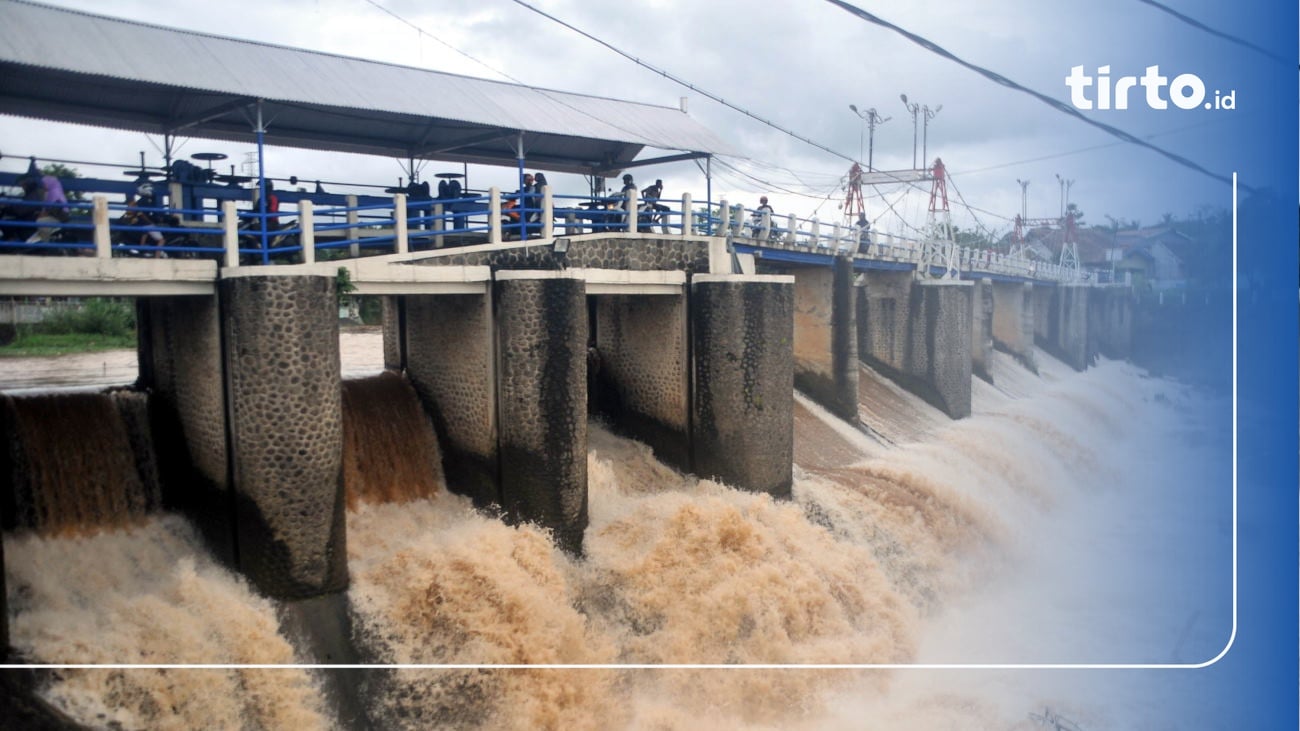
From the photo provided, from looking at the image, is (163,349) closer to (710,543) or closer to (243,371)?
(243,371)

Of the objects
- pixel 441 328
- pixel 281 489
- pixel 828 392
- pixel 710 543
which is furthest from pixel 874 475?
pixel 281 489

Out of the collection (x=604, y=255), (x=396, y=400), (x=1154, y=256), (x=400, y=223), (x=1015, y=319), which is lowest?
(x=396, y=400)

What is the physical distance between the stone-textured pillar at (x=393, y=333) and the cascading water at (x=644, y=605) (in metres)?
1.33

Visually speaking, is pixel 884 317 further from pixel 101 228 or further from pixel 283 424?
pixel 101 228

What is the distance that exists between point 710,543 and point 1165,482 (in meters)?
6.88

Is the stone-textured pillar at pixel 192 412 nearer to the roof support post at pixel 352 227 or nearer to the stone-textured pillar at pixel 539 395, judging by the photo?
the roof support post at pixel 352 227

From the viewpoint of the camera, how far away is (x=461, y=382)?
11.4 m

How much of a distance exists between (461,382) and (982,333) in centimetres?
1854

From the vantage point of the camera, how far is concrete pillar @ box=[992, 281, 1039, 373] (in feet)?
95.8

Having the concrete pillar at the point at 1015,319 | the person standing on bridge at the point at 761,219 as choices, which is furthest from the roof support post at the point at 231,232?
the concrete pillar at the point at 1015,319

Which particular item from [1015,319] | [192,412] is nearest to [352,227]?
[192,412]

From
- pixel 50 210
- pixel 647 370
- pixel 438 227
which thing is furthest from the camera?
pixel 647 370

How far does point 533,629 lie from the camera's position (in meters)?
9.20

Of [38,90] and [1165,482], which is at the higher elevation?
[38,90]
